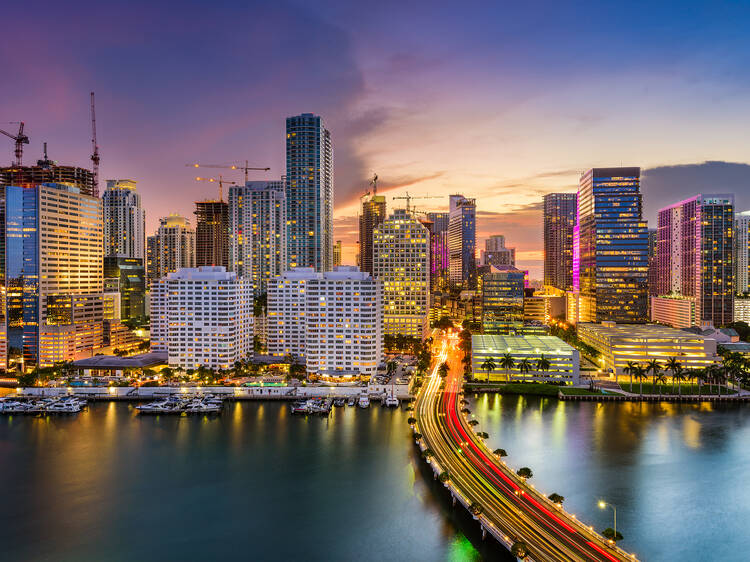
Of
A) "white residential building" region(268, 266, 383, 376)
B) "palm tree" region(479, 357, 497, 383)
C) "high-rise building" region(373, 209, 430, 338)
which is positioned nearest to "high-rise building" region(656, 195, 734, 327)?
"high-rise building" region(373, 209, 430, 338)

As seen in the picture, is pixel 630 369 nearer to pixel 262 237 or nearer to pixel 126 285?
pixel 262 237

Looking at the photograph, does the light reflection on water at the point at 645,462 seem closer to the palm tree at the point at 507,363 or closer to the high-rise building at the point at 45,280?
the palm tree at the point at 507,363

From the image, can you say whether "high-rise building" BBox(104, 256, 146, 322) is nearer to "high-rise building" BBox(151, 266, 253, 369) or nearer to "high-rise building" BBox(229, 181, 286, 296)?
"high-rise building" BBox(229, 181, 286, 296)

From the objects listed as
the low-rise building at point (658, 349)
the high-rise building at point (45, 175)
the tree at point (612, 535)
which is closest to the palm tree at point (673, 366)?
the low-rise building at point (658, 349)

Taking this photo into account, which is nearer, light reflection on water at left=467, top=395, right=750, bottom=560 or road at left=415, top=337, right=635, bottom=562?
road at left=415, top=337, right=635, bottom=562

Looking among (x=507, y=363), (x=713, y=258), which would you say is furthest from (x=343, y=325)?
(x=713, y=258)

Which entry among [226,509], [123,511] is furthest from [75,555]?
[226,509]
